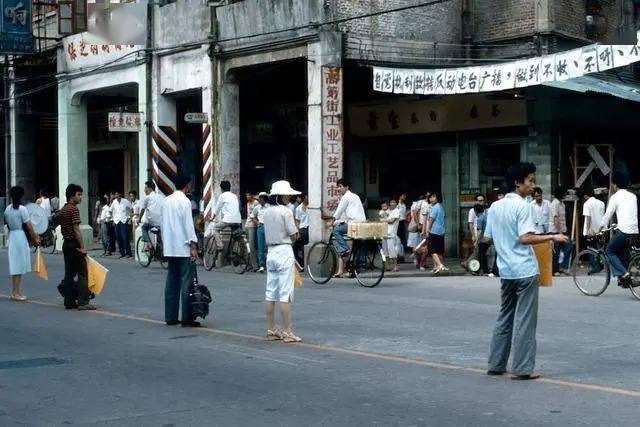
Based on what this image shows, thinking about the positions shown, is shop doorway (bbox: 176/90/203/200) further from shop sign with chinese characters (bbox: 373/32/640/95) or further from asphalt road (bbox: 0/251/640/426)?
asphalt road (bbox: 0/251/640/426)

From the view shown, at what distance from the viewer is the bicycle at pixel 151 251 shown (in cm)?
2310

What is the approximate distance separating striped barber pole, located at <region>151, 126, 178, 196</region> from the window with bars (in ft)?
14.7

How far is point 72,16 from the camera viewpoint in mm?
28859

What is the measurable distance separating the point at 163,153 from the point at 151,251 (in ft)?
14.7

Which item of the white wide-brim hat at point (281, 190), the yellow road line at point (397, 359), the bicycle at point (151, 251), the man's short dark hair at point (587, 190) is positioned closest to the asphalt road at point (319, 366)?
the yellow road line at point (397, 359)

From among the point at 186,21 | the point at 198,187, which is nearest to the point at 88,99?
the point at 198,187

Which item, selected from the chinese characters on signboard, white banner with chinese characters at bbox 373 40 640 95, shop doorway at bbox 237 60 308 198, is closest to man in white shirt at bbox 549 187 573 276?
white banner with chinese characters at bbox 373 40 640 95

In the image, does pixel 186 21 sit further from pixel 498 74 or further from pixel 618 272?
pixel 618 272

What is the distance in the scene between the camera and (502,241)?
28.8ft

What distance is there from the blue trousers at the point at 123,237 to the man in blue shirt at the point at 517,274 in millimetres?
20087

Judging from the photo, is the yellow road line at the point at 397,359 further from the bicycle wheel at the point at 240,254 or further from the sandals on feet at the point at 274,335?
the bicycle wheel at the point at 240,254

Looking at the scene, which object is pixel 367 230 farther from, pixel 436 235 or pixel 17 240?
pixel 17 240

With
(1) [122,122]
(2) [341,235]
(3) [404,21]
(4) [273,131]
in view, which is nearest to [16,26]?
(1) [122,122]

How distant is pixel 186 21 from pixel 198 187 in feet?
24.1
